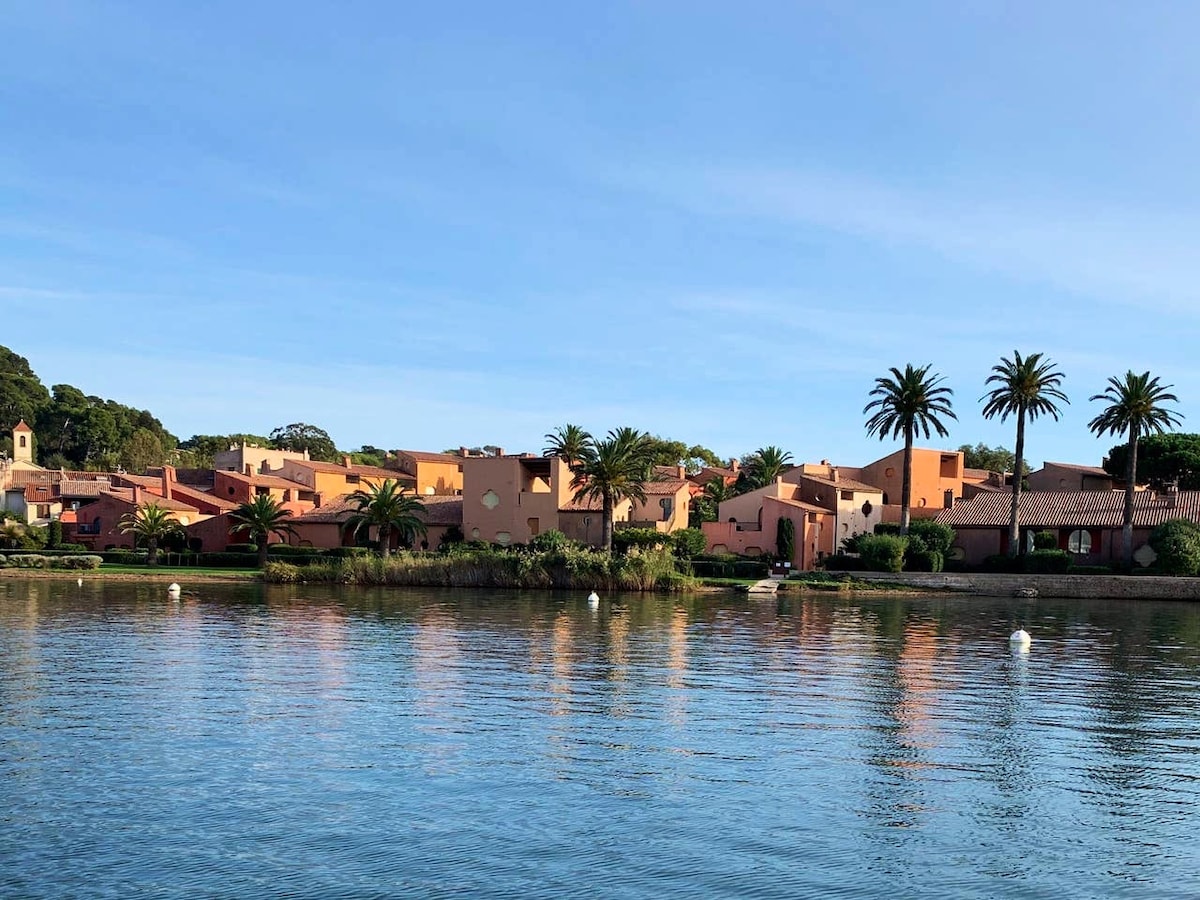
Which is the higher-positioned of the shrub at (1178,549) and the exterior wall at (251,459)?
the exterior wall at (251,459)

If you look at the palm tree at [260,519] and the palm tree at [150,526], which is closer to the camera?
the palm tree at [150,526]

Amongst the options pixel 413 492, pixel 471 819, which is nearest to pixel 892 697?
pixel 471 819

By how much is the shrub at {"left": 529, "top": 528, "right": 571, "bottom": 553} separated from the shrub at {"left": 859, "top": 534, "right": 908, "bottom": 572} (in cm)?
1996

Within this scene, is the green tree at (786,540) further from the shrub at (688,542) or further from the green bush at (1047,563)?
the green bush at (1047,563)

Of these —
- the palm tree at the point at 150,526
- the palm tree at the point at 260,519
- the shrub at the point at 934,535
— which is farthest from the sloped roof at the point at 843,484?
the palm tree at the point at 150,526

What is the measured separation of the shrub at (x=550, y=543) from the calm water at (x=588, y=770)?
3612 cm

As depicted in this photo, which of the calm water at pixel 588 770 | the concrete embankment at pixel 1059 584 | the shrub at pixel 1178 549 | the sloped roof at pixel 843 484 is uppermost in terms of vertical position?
the sloped roof at pixel 843 484

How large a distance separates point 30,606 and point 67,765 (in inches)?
1528

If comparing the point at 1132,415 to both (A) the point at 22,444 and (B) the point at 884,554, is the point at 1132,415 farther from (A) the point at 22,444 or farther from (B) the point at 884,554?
(A) the point at 22,444

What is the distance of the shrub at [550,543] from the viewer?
7770 centimetres

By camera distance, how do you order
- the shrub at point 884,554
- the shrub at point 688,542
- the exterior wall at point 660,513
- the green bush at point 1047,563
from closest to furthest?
the green bush at point 1047,563
the shrub at point 884,554
the shrub at point 688,542
the exterior wall at point 660,513

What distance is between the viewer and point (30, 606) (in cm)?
5503

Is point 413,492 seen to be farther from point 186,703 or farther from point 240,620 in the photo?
point 186,703

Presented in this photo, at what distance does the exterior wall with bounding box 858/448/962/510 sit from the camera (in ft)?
337
